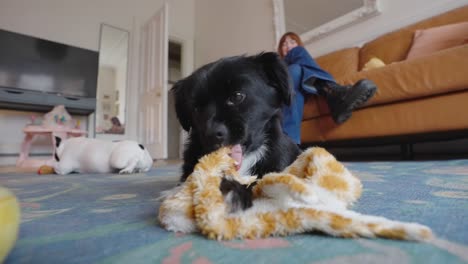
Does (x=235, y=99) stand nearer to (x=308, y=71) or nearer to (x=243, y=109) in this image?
(x=243, y=109)

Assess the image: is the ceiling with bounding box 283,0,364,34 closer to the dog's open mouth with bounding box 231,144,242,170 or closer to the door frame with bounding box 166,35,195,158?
the door frame with bounding box 166,35,195,158

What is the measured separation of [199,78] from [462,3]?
2.95 m

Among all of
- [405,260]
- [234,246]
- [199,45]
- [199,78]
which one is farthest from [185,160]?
[199,45]

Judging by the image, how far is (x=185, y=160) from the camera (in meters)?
0.96

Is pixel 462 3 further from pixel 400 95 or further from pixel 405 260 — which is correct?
pixel 405 260

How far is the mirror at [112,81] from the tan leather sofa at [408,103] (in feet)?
12.7

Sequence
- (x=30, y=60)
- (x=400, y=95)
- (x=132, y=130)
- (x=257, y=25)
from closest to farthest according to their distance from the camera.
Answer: (x=400, y=95), (x=30, y=60), (x=257, y=25), (x=132, y=130)

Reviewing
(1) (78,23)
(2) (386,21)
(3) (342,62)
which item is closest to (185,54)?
(1) (78,23)

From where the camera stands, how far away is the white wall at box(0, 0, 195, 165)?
165 inches

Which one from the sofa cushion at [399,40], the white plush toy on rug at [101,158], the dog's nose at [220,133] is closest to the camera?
the dog's nose at [220,133]

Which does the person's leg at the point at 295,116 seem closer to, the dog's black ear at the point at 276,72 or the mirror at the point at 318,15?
the dog's black ear at the point at 276,72

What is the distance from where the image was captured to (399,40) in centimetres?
267

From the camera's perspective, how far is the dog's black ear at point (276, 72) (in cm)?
93

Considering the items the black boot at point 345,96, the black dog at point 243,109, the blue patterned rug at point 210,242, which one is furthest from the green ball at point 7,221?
the black boot at point 345,96
